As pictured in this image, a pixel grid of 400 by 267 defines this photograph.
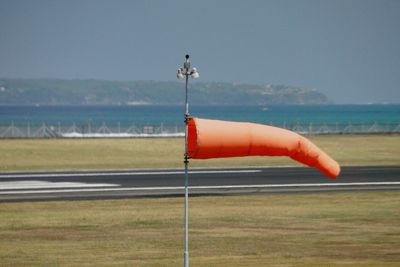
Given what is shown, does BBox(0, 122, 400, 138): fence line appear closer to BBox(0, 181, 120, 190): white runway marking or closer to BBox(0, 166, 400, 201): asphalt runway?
BBox(0, 166, 400, 201): asphalt runway

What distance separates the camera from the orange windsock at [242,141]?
21.2 m

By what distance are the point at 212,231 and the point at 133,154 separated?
127 feet

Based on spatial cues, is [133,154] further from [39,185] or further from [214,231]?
[214,231]

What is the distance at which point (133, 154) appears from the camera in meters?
72.4

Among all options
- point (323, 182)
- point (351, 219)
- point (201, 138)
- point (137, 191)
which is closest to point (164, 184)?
point (137, 191)

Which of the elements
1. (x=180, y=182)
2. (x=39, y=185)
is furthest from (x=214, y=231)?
(x=39, y=185)

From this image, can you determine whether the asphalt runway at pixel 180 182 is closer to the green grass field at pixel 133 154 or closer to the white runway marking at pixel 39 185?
the white runway marking at pixel 39 185

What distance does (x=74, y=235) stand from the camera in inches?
1298

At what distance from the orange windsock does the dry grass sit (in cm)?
731

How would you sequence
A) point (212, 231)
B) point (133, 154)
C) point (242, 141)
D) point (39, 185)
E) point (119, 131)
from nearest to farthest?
point (242, 141)
point (212, 231)
point (39, 185)
point (133, 154)
point (119, 131)

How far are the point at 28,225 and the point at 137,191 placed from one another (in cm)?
1172

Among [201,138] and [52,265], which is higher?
[201,138]

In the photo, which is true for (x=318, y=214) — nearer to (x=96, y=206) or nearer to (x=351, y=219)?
(x=351, y=219)

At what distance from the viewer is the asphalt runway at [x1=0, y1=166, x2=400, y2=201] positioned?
1801 inches
